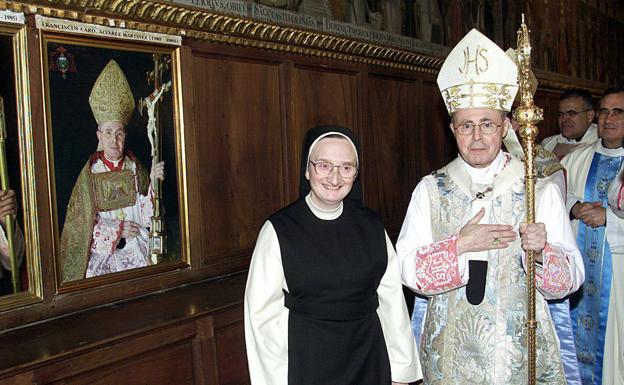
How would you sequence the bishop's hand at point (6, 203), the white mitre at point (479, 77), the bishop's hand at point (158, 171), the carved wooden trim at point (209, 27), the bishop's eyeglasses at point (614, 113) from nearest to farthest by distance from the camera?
the white mitre at point (479, 77) < the bishop's hand at point (6, 203) < the carved wooden trim at point (209, 27) < the bishop's hand at point (158, 171) < the bishop's eyeglasses at point (614, 113)

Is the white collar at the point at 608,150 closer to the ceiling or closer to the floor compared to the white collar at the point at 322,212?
closer to the ceiling

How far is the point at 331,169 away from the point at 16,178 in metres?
1.63

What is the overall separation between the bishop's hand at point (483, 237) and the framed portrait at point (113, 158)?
1973 mm

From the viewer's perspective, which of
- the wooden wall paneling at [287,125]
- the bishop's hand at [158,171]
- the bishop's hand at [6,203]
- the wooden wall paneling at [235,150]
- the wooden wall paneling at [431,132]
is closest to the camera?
the bishop's hand at [6,203]

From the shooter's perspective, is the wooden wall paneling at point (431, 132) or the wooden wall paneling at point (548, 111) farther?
the wooden wall paneling at point (548, 111)

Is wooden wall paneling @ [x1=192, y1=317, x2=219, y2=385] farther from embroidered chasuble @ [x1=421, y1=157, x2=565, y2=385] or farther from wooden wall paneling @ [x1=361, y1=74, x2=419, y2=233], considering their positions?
wooden wall paneling @ [x1=361, y1=74, x2=419, y2=233]

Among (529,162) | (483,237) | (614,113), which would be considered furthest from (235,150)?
(614,113)

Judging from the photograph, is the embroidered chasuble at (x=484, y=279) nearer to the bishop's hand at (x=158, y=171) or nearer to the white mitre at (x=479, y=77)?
the white mitre at (x=479, y=77)

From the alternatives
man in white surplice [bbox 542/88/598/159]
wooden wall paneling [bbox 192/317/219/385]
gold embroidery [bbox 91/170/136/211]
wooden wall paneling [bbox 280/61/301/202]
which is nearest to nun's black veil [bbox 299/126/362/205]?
wooden wall paneling [bbox 192/317/219/385]

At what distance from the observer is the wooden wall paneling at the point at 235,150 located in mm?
3906

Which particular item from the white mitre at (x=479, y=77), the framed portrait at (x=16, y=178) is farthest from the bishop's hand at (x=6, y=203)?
the white mitre at (x=479, y=77)

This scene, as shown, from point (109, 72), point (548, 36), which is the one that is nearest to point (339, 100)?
point (109, 72)

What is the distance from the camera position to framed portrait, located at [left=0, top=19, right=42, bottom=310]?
279 centimetres

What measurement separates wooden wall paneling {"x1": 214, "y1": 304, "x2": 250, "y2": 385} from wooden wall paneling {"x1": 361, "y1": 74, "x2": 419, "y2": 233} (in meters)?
2.32
